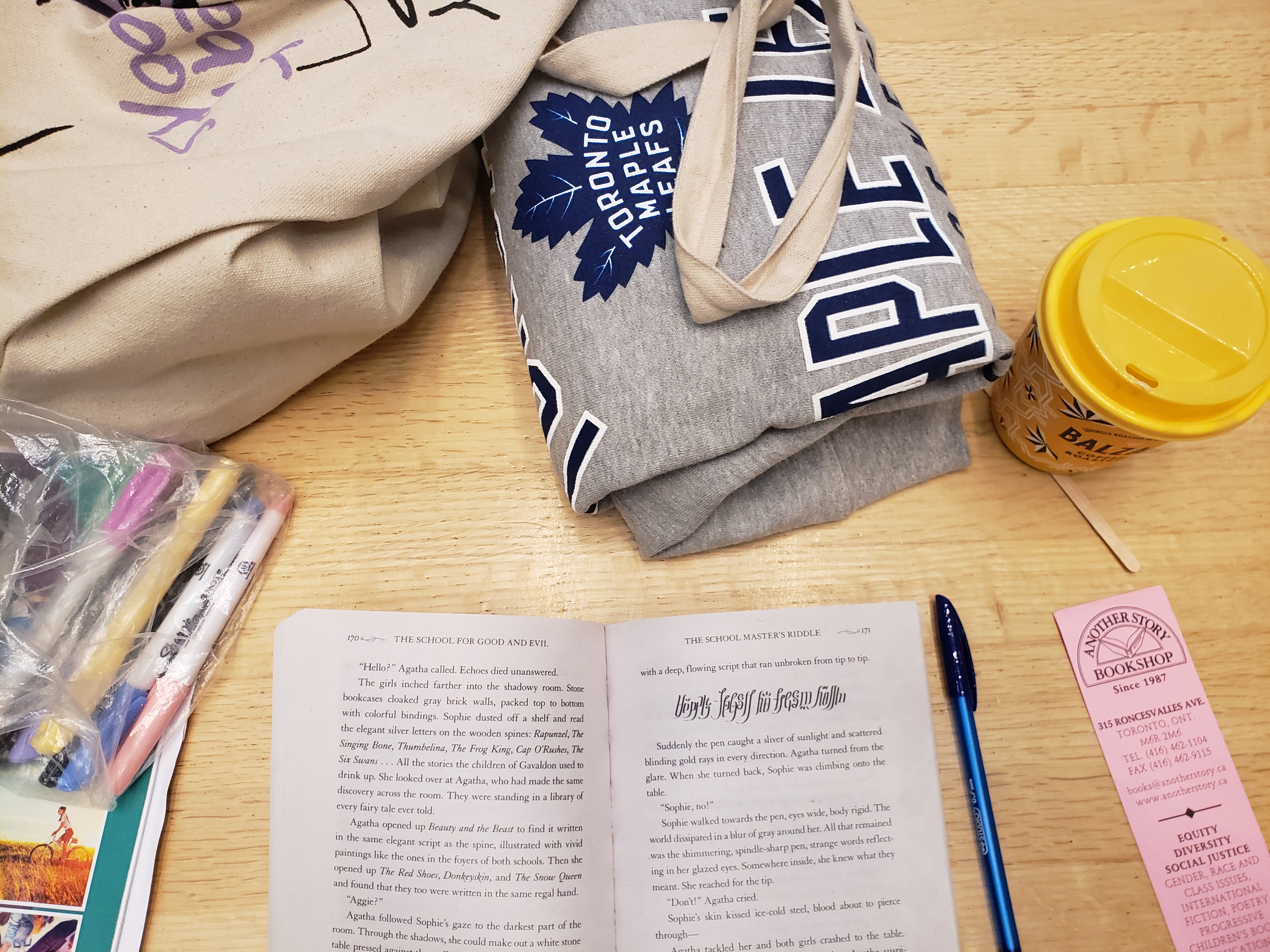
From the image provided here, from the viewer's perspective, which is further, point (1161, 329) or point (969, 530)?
point (969, 530)

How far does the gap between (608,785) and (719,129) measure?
1.08 ft

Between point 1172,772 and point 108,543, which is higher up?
point 108,543

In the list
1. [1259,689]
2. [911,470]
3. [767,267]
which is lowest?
[1259,689]

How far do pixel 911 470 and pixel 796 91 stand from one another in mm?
207

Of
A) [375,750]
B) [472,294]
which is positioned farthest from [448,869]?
[472,294]

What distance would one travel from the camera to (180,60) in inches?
14.9

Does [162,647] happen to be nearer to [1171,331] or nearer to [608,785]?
[608,785]

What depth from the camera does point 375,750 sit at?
41 centimetres

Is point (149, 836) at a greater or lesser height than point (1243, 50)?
lesser

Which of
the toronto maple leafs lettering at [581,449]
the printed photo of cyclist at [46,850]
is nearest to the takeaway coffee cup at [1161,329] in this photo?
the toronto maple leafs lettering at [581,449]

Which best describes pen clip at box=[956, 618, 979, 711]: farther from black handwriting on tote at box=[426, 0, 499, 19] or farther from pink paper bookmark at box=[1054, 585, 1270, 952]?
black handwriting on tote at box=[426, 0, 499, 19]

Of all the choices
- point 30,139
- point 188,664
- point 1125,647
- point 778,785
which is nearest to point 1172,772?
point 1125,647

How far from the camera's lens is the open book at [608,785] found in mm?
393

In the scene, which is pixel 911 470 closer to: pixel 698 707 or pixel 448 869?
pixel 698 707
